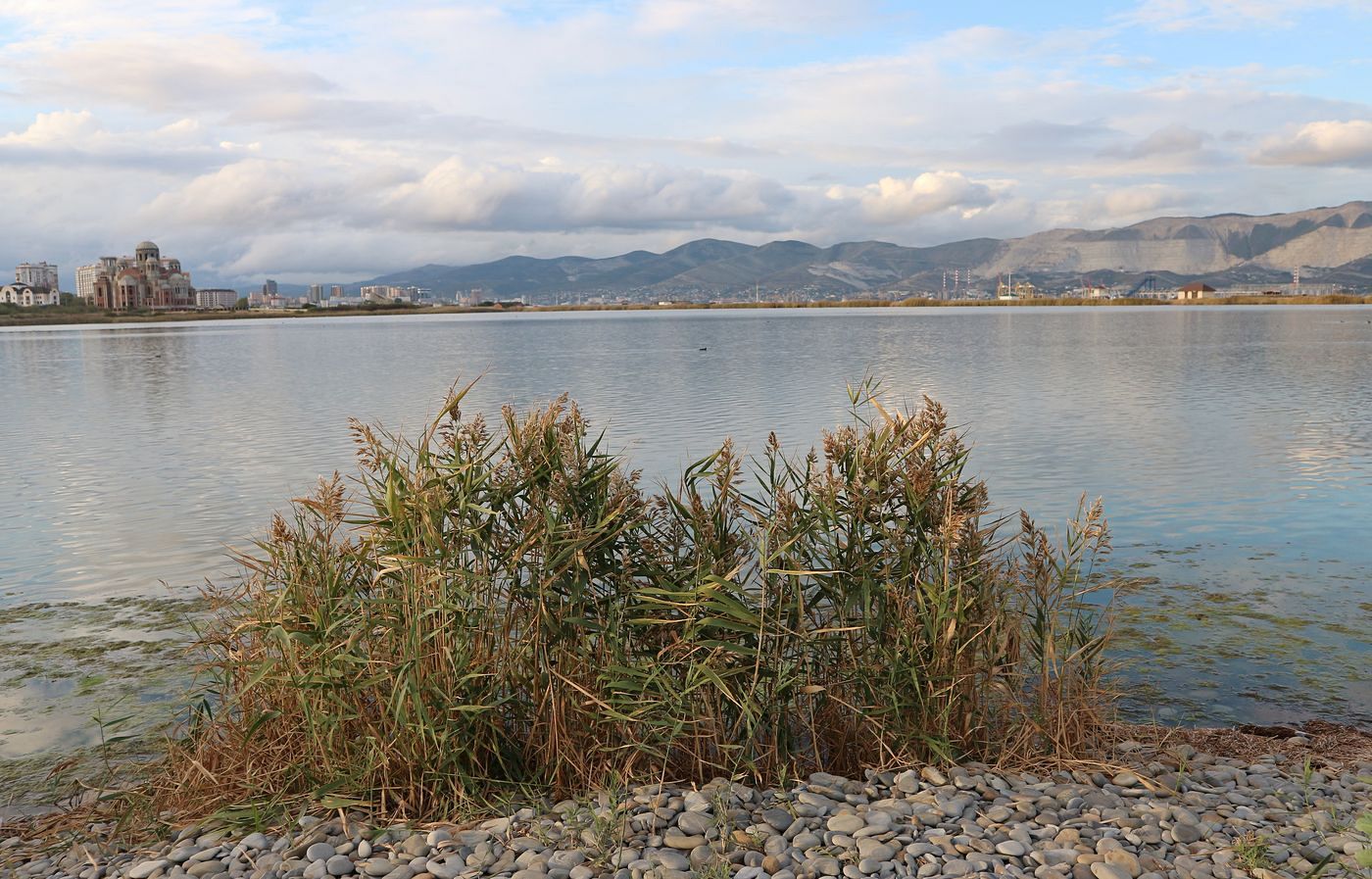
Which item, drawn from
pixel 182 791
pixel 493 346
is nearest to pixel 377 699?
pixel 182 791

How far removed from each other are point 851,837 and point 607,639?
2.12 metres

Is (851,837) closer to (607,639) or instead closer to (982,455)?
(607,639)

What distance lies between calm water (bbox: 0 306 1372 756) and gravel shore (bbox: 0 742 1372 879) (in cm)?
298

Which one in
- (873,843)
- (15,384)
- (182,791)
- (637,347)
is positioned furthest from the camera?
(637,347)

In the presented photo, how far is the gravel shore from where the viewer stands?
5516 mm

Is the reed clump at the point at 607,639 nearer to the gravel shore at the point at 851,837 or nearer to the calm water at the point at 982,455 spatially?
the gravel shore at the point at 851,837

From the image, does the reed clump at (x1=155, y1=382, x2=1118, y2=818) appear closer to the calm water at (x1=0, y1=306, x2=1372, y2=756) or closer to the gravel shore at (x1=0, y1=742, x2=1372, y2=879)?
the gravel shore at (x1=0, y1=742, x2=1372, y2=879)

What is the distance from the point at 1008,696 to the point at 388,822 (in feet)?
14.3

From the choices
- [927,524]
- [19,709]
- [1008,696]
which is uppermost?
[927,524]

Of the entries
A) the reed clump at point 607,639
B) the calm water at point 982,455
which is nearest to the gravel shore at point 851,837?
the reed clump at point 607,639

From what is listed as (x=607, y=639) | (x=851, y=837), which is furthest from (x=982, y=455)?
(x=851, y=837)

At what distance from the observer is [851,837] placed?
5836 millimetres

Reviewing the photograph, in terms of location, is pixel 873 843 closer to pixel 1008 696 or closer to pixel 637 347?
pixel 1008 696

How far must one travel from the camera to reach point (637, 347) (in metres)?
73.4
